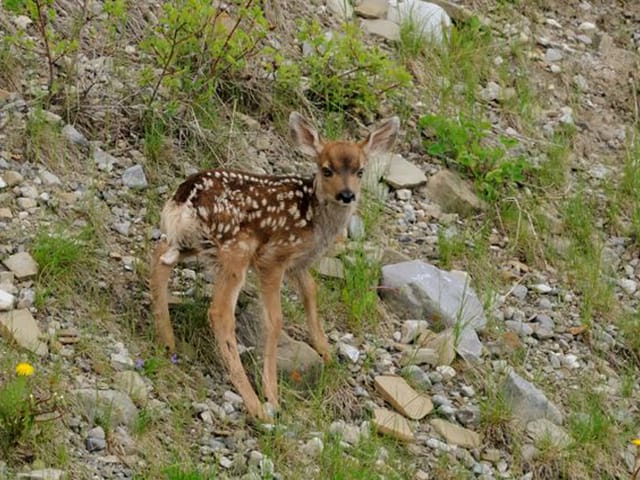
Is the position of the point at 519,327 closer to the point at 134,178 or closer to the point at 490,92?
the point at 134,178

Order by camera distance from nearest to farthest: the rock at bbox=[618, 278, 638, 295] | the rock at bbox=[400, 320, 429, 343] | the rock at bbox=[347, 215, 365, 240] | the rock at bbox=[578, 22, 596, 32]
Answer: the rock at bbox=[400, 320, 429, 343]
the rock at bbox=[347, 215, 365, 240]
the rock at bbox=[618, 278, 638, 295]
the rock at bbox=[578, 22, 596, 32]

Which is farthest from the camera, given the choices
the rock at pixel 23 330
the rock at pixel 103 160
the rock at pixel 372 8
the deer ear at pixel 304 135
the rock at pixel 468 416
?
the rock at pixel 372 8

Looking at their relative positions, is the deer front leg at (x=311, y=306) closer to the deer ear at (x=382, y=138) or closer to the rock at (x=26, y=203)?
the deer ear at (x=382, y=138)

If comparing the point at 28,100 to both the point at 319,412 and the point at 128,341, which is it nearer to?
the point at 128,341

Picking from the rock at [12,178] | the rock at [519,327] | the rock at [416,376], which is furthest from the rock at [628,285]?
the rock at [12,178]

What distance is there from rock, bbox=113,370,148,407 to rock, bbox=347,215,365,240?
221 cm

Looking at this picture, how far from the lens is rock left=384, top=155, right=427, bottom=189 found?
363 inches

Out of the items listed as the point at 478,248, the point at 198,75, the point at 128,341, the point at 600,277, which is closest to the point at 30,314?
the point at 128,341

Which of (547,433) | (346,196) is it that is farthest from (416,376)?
(346,196)

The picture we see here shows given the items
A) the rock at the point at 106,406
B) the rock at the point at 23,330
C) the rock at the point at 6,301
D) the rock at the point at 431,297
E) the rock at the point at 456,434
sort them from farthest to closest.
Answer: the rock at the point at 431,297 → the rock at the point at 456,434 → the rock at the point at 6,301 → the rock at the point at 23,330 → the rock at the point at 106,406

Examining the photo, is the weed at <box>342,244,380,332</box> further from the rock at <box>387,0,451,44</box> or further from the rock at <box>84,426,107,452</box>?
the rock at <box>387,0,451,44</box>

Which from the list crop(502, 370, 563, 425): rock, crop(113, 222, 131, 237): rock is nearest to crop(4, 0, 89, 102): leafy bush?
crop(113, 222, 131, 237): rock

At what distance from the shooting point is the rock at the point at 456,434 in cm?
723

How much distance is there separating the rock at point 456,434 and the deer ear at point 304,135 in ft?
5.38
